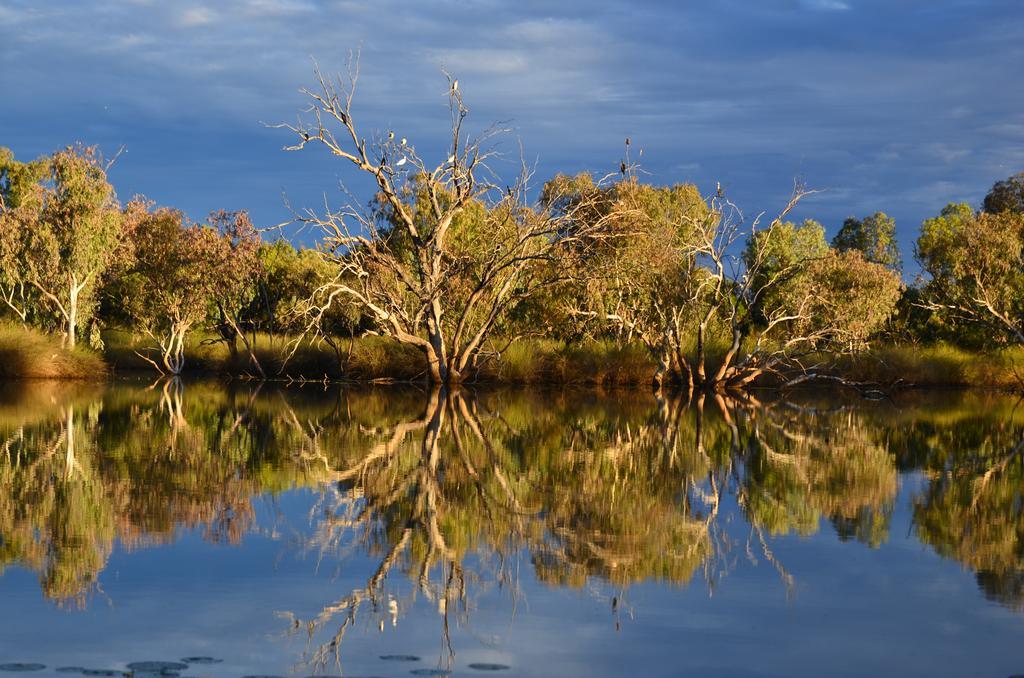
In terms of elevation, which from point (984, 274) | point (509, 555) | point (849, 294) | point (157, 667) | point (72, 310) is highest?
point (984, 274)

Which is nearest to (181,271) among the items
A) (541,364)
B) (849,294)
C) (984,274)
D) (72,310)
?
(72,310)

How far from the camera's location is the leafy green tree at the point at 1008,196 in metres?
51.2

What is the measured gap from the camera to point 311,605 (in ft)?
23.8

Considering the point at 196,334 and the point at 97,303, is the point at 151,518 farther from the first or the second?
the point at 196,334

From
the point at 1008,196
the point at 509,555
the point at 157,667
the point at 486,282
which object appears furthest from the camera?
the point at 1008,196

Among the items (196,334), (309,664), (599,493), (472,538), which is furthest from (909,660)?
(196,334)

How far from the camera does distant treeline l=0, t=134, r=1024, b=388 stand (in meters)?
33.2

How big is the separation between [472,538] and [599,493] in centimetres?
297

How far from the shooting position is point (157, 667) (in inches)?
232

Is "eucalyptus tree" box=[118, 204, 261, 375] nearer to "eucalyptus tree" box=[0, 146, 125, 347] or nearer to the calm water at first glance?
"eucalyptus tree" box=[0, 146, 125, 347]

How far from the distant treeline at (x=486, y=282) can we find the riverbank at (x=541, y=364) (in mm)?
478

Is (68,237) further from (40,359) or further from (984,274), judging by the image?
(984,274)

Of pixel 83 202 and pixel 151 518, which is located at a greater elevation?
pixel 83 202

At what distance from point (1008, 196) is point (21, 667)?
51.8 meters
